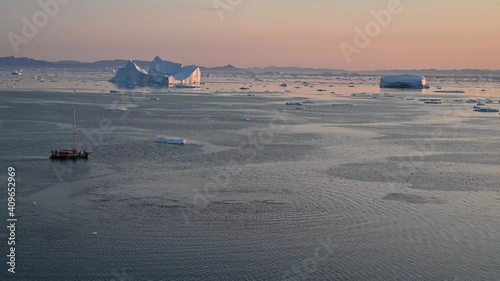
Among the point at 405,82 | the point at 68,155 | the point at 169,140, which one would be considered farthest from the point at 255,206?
the point at 405,82

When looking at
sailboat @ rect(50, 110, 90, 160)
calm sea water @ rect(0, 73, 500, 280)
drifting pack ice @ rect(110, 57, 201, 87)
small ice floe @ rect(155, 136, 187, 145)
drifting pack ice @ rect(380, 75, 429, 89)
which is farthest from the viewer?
drifting pack ice @ rect(380, 75, 429, 89)

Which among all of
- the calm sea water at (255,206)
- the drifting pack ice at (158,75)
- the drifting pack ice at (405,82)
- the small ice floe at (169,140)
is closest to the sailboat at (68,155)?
the calm sea water at (255,206)

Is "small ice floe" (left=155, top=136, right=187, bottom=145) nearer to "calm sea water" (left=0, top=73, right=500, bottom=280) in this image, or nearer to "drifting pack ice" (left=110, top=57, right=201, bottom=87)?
"calm sea water" (left=0, top=73, right=500, bottom=280)

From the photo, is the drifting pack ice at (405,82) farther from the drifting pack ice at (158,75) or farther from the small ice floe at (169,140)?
the small ice floe at (169,140)

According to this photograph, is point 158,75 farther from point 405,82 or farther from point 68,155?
point 68,155

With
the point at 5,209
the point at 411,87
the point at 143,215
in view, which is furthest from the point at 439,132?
the point at 411,87

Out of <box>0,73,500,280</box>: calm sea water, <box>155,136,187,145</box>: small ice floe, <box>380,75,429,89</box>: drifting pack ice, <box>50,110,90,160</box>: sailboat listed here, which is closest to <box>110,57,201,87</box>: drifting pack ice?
<box>380,75,429,89</box>: drifting pack ice
